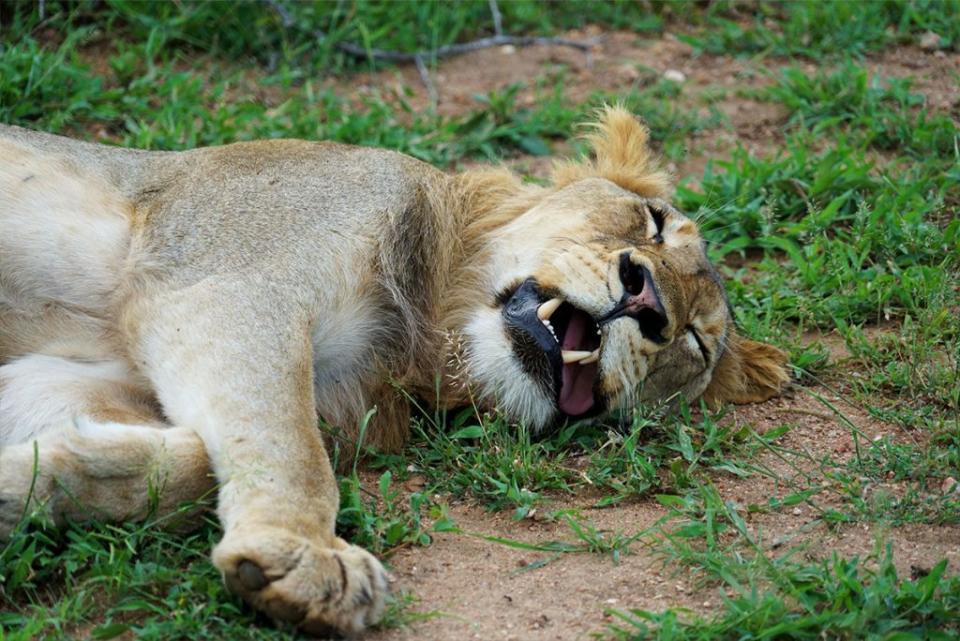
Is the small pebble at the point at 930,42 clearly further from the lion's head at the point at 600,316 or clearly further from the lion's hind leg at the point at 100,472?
the lion's hind leg at the point at 100,472

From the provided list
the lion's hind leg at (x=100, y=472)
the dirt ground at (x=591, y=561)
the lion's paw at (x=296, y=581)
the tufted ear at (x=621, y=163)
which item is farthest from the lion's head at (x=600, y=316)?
the lion's paw at (x=296, y=581)

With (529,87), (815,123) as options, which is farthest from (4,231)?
(815,123)

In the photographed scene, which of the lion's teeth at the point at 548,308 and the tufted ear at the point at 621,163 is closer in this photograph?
the lion's teeth at the point at 548,308

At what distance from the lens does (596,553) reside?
3928mm

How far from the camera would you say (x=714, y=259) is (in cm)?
605

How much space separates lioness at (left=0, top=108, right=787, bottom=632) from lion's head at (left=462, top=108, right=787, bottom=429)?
0.01 m

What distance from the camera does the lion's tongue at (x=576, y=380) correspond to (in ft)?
14.8

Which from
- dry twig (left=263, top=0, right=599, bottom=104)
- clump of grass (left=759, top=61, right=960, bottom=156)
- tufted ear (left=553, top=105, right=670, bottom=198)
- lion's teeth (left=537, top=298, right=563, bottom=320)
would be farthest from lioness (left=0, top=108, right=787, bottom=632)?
dry twig (left=263, top=0, right=599, bottom=104)

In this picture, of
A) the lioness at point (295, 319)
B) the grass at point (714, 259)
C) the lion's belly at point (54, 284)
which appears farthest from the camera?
the lion's belly at point (54, 284)

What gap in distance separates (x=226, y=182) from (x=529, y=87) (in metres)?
3.31

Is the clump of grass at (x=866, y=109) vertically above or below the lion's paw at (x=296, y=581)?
above

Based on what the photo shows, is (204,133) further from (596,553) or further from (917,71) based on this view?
(917,71)

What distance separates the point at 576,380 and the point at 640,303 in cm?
37

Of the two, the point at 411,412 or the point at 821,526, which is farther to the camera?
the point at 411,412
